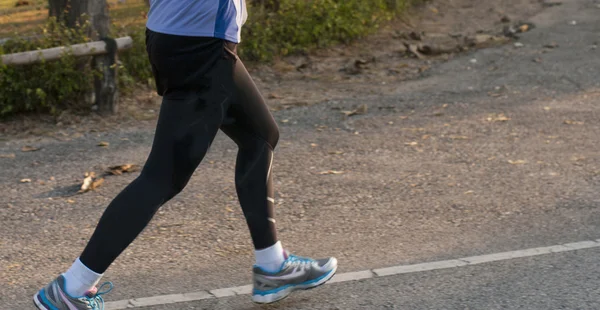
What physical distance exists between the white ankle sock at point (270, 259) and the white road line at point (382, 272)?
0.25 meters

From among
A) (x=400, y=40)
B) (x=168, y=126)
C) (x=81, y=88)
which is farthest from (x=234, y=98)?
(x=400, y=40)

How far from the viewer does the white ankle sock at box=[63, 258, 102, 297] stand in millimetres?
3420

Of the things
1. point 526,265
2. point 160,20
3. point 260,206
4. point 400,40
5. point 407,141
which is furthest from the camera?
point 400,40

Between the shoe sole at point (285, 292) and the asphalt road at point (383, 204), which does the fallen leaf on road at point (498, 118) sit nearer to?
the asphalt road at point (383, 204)

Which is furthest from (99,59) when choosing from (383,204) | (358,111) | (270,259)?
(270,259)

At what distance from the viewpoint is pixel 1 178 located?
5938 mm

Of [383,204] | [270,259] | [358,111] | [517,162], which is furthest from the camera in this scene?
[358,111]

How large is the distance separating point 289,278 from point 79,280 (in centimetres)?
88

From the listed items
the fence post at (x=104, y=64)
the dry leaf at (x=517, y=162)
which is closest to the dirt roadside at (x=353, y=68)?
the fence post at (x=104, y=64)

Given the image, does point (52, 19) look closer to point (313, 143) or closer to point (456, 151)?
point (313, 143)

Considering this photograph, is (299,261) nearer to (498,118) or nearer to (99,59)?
(498,118)

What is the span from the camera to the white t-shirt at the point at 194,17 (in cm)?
333

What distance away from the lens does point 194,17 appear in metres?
3.33

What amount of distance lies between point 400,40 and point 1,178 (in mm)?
5984
